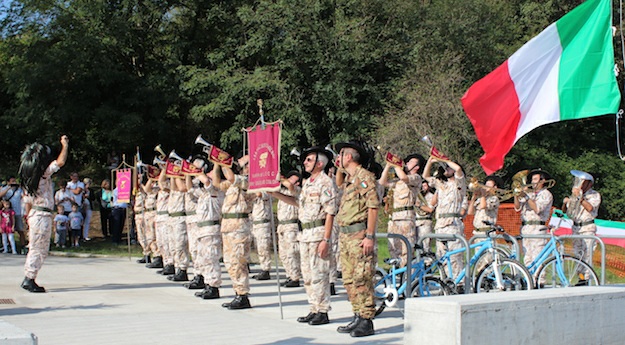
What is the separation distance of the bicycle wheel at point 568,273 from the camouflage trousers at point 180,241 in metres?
6.13

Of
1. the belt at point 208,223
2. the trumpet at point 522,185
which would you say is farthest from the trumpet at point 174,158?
the trumpet at point 522,185

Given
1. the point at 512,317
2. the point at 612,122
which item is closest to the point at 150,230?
the point at 512,317

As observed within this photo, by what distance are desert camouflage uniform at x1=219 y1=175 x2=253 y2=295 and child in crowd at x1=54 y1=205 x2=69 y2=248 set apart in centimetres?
1090

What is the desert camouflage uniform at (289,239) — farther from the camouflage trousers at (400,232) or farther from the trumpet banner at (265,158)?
the trumpet banner at (265,158)

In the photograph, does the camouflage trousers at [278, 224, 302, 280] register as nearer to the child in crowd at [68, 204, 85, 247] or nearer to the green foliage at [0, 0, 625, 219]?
the child in crowd at [68, 204, 85, 247]

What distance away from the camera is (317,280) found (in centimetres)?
914

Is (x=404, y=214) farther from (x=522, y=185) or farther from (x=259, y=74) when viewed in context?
(x=259, y=74)

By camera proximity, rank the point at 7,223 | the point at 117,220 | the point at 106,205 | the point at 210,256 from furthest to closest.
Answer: the point at 106,205, the point at 117,220, the point at 7,223, the point at 210,256

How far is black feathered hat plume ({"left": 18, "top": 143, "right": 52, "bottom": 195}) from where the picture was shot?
11.4 meters

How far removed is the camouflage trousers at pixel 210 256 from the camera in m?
11.2

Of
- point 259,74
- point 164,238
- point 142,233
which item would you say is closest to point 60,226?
point 142,233

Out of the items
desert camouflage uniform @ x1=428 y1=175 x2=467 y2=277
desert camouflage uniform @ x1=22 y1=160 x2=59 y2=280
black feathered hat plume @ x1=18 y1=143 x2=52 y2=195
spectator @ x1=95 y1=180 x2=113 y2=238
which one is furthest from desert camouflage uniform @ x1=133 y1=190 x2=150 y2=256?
desert camouflage uniform @ x1=428 y1=175 x2=467 y2=277

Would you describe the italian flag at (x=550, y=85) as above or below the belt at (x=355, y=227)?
above

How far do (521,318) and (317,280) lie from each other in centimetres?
305
